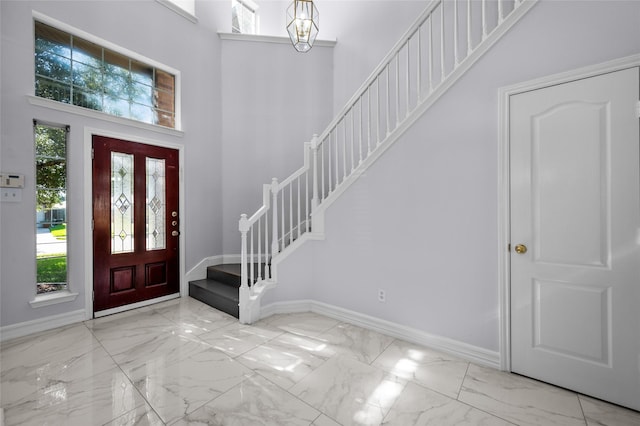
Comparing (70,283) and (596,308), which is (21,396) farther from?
(596,308)

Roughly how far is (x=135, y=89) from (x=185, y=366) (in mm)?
3576

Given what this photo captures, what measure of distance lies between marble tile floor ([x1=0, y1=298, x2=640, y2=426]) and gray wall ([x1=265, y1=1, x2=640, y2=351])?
41 cm

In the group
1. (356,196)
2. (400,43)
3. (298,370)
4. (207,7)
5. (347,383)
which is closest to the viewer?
(347,383)

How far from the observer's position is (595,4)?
71.6 inches

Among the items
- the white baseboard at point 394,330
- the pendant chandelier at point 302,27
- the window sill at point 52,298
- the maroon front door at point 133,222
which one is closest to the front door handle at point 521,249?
the white baseboard at point 394,330

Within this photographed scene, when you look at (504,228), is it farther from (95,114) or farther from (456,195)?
(95,114)

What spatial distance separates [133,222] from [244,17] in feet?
14.0

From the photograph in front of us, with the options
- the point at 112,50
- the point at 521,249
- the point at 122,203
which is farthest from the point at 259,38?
the point at 521,249

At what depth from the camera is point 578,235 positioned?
1.92 meters

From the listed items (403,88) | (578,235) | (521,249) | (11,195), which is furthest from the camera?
(403,88)

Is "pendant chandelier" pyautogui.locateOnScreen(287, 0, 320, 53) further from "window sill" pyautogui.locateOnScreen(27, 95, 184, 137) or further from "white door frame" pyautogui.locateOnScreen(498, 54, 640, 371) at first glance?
"window sill" pyautogui.locateOnScreen(27, 95, 184, 137)

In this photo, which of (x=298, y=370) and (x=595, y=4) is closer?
(x=595, y=4)

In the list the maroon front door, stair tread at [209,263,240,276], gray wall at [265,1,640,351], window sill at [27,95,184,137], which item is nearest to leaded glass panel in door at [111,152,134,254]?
the maroon front door

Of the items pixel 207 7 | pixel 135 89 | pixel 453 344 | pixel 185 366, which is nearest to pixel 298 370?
pixel 185 366
